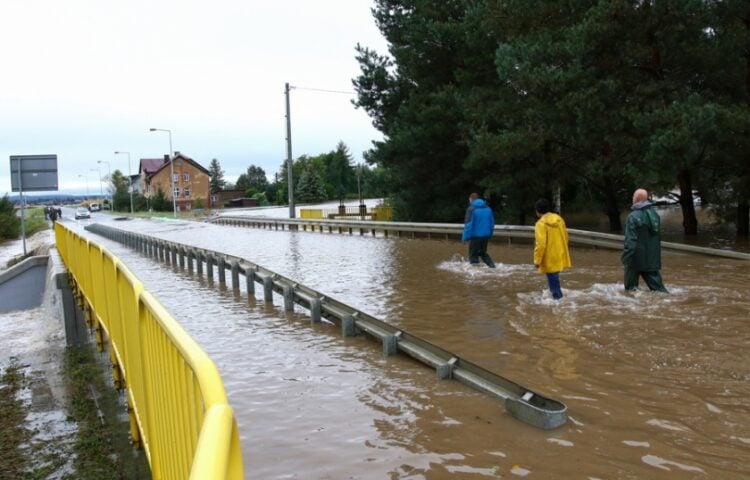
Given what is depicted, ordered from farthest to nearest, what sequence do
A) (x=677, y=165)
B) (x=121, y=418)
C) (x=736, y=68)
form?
1. (x=736, y=68)
2. (x=677, y=165)
3. (x=121, y=418)

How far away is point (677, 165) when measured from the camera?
53.1 ft

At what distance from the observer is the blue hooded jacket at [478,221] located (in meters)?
13.9

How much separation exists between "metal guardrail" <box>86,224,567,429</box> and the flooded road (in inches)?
4.8

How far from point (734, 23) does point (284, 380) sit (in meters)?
17.5

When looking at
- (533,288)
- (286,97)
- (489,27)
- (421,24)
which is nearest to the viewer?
(533,288)

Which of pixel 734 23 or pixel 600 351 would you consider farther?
pixel 734 23

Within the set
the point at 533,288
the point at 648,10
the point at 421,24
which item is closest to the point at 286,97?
the point at 421,24

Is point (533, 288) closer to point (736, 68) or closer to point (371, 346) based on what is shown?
A: point (371, 346)

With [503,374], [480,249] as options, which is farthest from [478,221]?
[503,374]

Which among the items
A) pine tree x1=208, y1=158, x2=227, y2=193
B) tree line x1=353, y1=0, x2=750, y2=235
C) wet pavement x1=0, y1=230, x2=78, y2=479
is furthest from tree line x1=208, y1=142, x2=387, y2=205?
wet pavement x1=0, y1=230, x2=78, y2=479

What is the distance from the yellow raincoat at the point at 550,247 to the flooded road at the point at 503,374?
0.61 meters

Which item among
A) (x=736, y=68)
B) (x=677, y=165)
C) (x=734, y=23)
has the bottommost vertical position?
(x=677, y=165)

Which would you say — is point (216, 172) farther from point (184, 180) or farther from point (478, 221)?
point (478, 221)

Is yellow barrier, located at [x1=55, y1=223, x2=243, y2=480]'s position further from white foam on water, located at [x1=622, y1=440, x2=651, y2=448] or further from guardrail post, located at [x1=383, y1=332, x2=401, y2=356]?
white foam on water, located at [x1=622, y1=440, x2=651, y2=448]
